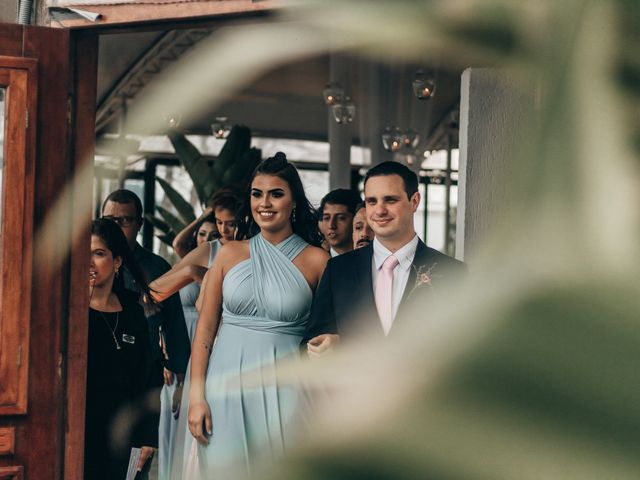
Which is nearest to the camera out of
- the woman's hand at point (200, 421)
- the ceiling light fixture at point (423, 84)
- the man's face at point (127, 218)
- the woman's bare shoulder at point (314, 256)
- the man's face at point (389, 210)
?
the man's face at point (389, 210)

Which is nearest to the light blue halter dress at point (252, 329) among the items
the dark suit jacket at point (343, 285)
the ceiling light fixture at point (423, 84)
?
the dark suit jacket at point (343, 285)

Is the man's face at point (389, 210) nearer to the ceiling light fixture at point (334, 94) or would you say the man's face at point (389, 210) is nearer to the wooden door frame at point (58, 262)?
the wooden door frame at point (58, 262)

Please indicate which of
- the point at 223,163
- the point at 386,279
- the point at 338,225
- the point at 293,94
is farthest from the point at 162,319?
the point at 293,94

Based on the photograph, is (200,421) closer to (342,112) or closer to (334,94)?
(342,112)

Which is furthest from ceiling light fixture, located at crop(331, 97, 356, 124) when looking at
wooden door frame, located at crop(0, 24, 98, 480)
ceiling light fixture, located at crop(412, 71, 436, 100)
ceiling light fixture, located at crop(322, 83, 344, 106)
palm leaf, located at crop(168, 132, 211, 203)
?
wooden door frame, located at crop(0, 24, 98, 480)

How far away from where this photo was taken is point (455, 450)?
6.7 inches

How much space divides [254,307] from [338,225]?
45.0 inches

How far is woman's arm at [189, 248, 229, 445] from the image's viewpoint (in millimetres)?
3199

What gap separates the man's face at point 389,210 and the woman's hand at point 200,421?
3.17ft

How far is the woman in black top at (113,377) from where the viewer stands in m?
3.49

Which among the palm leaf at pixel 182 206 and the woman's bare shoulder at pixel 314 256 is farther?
the palm leaf at pixel 182 206

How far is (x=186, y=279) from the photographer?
4.43m

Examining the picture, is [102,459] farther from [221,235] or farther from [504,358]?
[504,358]

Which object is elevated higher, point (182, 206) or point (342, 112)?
point (342, 112)
